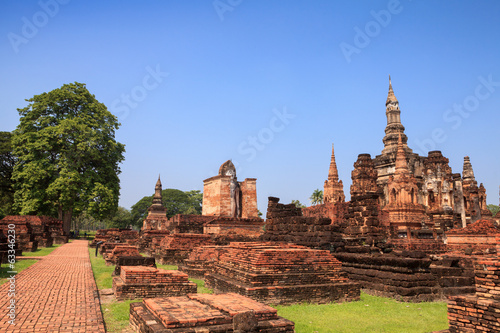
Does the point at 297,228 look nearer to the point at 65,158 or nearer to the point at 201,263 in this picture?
the point at 201,263

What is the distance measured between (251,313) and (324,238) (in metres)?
7.31

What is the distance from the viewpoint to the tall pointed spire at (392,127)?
135 feet

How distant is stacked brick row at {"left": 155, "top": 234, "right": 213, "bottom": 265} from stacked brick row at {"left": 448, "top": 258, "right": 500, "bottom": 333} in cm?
947

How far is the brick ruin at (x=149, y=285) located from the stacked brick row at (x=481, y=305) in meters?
4.79

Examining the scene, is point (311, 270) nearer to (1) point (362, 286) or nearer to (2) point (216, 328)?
(1) point (362, 286)

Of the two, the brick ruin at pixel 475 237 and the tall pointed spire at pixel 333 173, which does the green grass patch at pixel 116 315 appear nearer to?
the brick ruin at pixel 475 237

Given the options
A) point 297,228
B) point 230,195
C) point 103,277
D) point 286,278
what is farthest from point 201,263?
point 230,195

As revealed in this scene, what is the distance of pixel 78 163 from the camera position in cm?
2909

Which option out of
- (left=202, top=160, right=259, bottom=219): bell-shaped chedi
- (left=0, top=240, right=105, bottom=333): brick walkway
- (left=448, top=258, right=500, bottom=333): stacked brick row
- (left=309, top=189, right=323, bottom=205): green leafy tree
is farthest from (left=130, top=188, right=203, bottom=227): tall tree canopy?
(left=448, top=258, right=500, bottom=333): stacked brick row

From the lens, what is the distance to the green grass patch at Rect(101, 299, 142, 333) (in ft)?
17.6

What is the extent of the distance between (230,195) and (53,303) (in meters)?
9.44

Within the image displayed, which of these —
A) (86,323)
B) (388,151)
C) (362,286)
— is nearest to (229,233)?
(362,286)

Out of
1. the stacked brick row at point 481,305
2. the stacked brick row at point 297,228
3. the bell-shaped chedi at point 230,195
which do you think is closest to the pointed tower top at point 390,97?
the bell-shaped chedi at point 230,195

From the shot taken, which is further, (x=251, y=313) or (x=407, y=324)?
(x=407, y=324)
